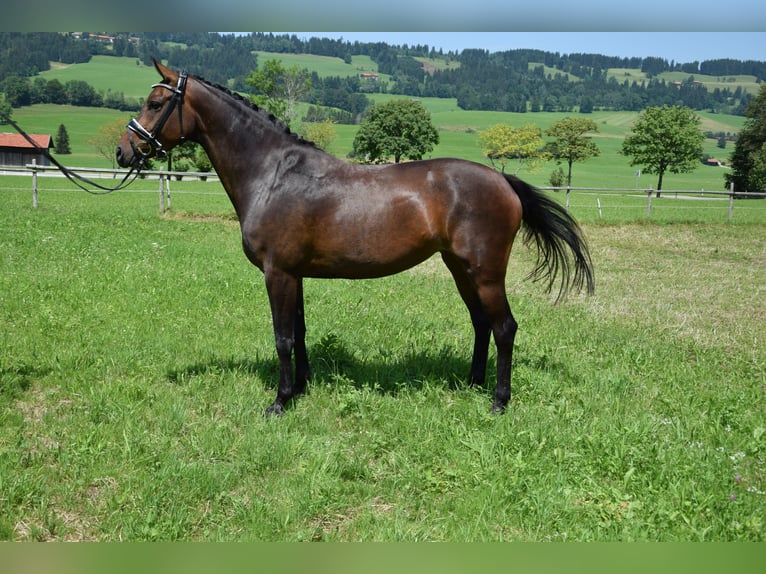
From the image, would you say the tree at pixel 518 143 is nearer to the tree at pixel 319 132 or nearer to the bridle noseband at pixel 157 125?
the tree at pixel 319 132

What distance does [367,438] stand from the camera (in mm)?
4367

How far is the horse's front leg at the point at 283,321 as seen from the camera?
4895 mm

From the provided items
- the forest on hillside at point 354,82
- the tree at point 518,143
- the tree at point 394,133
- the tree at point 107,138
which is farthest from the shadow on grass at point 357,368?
the forest on hillside at point 354,82

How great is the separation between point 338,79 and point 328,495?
146992 millimetres

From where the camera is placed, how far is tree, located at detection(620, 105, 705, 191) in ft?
201

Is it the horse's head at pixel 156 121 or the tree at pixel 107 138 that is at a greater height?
the horse's head at pixel 156 121

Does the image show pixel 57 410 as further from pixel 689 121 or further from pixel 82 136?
pixel 82 136

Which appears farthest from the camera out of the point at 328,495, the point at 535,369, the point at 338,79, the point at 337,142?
the point at 338,79

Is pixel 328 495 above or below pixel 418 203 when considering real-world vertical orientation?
below

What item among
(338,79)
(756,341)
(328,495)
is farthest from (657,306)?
(338,79)

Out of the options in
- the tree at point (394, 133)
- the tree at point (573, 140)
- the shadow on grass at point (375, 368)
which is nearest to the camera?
the shadow on grass at point (375, 368)

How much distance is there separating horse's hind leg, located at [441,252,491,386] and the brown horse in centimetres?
38

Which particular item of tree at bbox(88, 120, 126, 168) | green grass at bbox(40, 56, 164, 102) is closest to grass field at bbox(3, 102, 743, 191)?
tree at bbox(88, 120, 126, 168)

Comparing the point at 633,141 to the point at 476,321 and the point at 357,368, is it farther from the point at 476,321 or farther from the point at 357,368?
the point at 357,368
